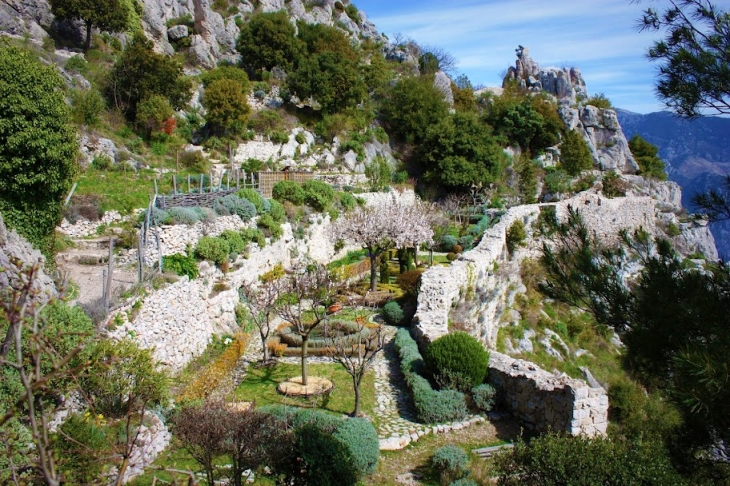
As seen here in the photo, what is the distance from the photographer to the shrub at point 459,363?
463 inches

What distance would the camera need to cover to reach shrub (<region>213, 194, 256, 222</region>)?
1953 centimetres

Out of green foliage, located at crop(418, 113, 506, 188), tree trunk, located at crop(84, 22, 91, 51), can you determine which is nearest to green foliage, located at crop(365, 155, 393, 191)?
green foliage, located at crop(418, 113, 506, 188)

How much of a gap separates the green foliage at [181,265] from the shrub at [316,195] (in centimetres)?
1078

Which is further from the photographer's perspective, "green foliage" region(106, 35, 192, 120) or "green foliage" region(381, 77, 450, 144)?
"green foliage" region(381, 77, 450, 144)

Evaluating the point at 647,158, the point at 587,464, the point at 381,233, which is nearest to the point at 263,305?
the point at 381,233

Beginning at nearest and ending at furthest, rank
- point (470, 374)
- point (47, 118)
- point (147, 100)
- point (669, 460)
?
1. point (669, 460)
2. point (470, 374)
3. point (47, 118)
4. point (147, 100)

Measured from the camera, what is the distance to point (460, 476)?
8.92 metres

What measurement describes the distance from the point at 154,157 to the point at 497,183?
2699 centimetres

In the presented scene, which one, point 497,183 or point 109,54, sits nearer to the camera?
point 109,54

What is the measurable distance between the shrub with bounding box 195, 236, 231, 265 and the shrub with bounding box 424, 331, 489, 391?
8.32 meters

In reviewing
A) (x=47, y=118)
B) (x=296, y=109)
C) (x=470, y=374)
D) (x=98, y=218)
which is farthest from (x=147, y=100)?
(x=470, y=374)

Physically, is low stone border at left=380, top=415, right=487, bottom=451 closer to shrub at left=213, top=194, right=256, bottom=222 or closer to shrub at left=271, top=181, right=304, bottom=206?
shrub at left=213, top=194, right=256, bottom=222

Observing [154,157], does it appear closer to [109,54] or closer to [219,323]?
[109,54]

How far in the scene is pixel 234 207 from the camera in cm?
1991
